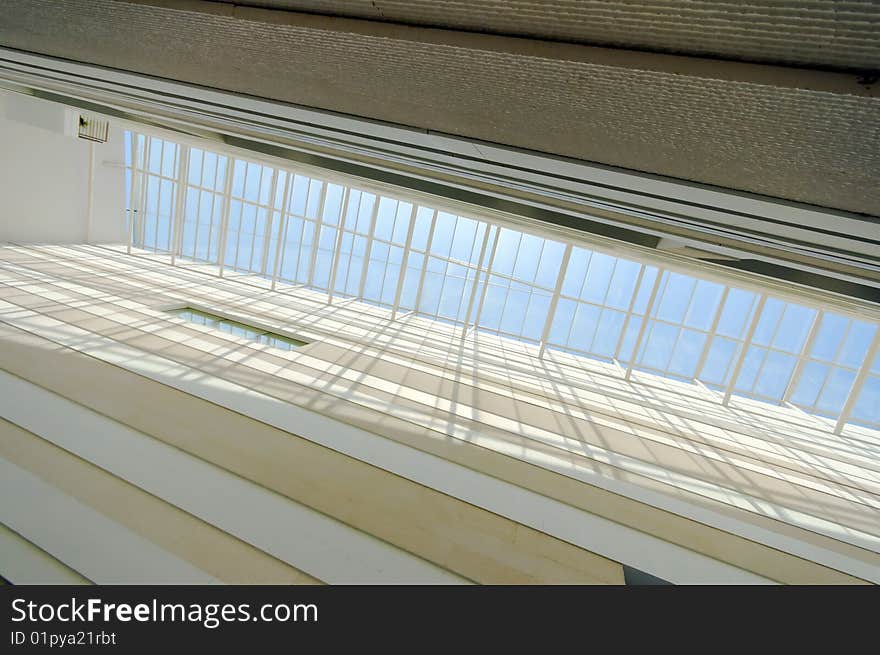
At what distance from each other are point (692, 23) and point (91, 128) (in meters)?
17.2

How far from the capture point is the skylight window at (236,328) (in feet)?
23.0

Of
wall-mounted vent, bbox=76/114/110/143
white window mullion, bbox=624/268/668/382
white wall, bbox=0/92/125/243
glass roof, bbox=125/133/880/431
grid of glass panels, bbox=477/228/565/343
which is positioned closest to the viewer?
white window mullion, bbox=624/268/668/382

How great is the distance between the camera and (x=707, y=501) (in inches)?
156

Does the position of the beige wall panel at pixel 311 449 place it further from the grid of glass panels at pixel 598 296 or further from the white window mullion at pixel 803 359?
the grid of glass panels at pixel 598 296

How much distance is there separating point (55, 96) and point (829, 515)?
11.8 meters

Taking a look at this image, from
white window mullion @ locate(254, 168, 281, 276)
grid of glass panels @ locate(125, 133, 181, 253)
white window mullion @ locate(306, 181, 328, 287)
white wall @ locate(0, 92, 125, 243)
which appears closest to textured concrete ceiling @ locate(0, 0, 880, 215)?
Result: white window mullion @ locate(306, 181, 328, 287)

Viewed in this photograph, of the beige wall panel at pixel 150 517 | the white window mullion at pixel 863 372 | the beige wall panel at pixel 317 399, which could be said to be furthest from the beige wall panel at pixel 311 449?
the white window mullion at pixel 863 372

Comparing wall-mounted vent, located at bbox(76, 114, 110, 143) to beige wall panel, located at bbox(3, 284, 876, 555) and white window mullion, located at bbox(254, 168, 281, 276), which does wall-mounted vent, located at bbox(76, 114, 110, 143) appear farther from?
beige wall panel, located at bbox(3, 284, 876, 555)

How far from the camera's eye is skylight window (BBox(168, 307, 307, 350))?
7.01 meters

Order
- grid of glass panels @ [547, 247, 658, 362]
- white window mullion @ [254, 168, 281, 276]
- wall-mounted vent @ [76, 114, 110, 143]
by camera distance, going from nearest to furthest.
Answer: wall-mounted vent @ [76, 114, 110, 143], white window mullion @ [254, 168, 281, 276], grid of glass panels @ [547, 247, 658, 362]

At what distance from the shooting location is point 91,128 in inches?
485

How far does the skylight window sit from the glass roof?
A: 6.85m

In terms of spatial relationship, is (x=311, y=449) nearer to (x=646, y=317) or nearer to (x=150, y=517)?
(x=150, y=517)

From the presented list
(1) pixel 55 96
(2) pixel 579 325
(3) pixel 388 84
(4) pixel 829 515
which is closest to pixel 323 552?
(3) pixel 388 84
